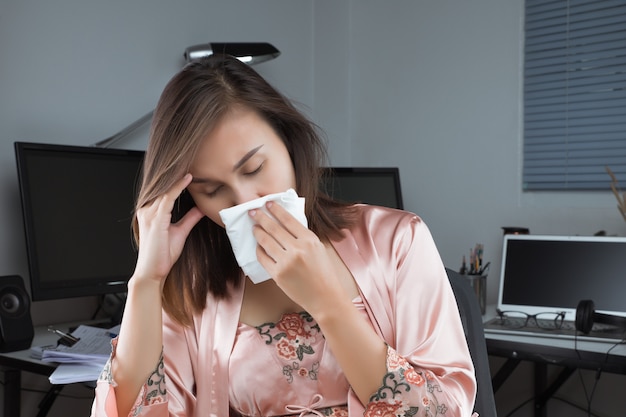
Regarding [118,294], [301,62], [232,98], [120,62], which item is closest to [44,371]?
[118,294]

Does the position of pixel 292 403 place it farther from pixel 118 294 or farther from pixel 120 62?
pixel 120 62

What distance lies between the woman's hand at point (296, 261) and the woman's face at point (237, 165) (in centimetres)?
7

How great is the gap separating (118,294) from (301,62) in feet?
4.23

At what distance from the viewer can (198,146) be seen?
0.98m

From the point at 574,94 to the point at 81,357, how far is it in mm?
1803

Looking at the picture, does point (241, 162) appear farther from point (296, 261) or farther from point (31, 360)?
point (31, 360)

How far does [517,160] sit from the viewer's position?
8.39 feet

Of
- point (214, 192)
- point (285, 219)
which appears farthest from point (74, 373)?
point (285, 219)

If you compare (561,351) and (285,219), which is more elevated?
(285,219)

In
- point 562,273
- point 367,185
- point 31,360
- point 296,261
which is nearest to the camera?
point 296,261

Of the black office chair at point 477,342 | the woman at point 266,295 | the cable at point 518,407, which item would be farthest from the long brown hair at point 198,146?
the cable at point 518,407

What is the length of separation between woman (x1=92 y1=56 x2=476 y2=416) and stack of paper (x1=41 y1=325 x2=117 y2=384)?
0.40m

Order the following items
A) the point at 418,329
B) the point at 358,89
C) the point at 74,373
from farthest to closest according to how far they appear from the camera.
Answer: the point at 358,89, the point at 74,373, the point at 418,329

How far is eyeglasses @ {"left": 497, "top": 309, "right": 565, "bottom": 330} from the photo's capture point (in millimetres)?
2121
